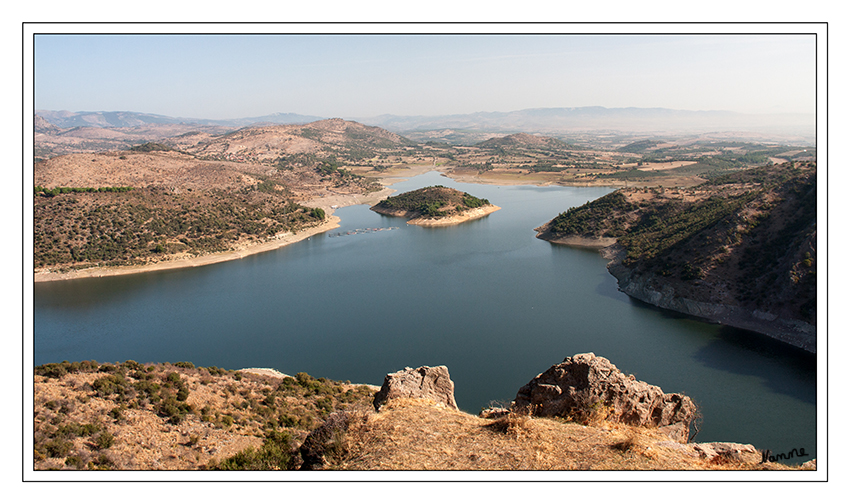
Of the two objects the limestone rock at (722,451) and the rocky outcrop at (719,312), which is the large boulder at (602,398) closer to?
the limestone rock at (722,451)

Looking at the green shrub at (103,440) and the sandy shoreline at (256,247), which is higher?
the sandy shoreline at (256,247)

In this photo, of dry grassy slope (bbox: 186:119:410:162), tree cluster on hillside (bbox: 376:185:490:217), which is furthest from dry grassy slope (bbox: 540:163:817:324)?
dry grassy slope (bbox: 186:119:410:162)

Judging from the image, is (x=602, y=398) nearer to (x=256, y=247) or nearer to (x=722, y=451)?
(x=722, y=451)

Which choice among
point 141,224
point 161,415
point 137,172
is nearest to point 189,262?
point 141,224

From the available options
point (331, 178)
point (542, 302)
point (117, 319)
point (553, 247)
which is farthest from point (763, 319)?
point (331, 178)

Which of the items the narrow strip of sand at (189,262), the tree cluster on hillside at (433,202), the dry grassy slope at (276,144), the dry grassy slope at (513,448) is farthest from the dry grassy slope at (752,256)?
the dry grassy slope at (276,144)

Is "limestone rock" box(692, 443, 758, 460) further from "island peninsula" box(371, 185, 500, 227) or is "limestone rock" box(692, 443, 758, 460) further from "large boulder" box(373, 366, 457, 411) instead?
"island peninsula" box(371, 185, 500, 227)
